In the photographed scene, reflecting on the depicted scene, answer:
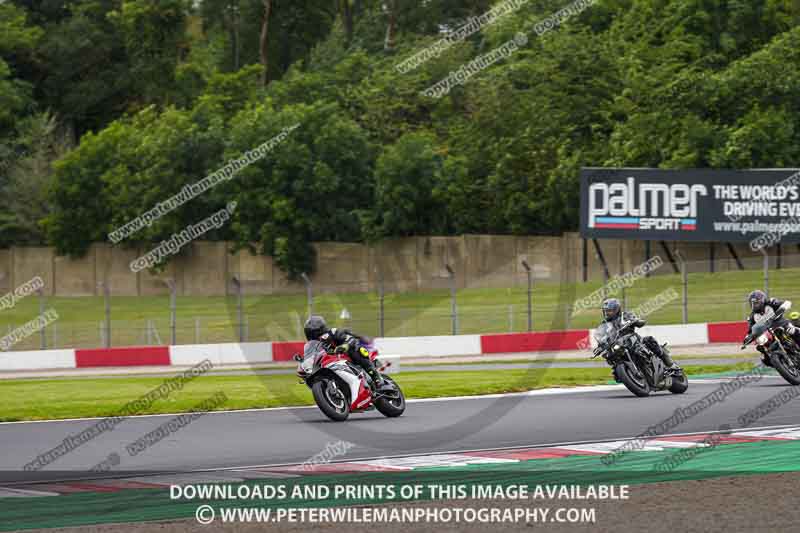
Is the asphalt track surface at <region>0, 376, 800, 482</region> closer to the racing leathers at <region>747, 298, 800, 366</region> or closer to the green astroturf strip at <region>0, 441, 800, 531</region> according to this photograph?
the racing leathers at <region>747, 298, 800, 366</region>

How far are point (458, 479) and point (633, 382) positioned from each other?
8283 millimetres

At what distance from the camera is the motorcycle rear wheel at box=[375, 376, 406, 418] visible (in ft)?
58.9

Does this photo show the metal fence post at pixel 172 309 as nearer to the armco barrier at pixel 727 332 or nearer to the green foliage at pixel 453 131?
the armco barrier at pixel 727 332

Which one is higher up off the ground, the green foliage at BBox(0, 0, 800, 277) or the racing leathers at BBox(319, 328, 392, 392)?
the green foliage at BBox(0, 0, 800, 277)

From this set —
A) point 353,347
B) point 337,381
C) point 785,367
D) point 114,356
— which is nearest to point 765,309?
point 785,367

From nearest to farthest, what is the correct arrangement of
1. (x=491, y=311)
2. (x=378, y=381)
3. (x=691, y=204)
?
(x=378, y=381)
(x=491, y=311)
(x=691, y=204)

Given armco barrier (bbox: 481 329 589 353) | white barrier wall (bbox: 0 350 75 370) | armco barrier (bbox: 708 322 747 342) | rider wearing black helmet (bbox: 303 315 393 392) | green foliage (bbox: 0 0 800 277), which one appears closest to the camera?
rider wearing black helmet (bbox: 303 315 393 392)

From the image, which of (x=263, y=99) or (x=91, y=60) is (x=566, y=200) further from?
(x=91, y=60)

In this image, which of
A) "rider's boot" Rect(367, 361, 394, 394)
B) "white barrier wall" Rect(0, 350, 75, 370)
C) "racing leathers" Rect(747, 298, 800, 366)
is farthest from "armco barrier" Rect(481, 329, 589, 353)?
"rider's boot" Rect(367, 361, 394, 394)

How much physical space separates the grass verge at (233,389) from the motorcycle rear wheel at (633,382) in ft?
9.73

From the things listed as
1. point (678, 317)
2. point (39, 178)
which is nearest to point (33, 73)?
point (39, 178)

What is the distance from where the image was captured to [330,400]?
17438mm

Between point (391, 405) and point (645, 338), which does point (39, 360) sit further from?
point (645, 338)

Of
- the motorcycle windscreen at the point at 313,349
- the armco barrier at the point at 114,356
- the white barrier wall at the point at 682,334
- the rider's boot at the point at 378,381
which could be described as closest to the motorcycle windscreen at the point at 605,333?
the rider's boot at the point at 378,381
